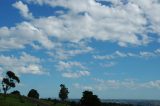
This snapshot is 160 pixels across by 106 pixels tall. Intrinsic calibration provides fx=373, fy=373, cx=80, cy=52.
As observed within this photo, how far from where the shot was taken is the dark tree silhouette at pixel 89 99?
436 feet

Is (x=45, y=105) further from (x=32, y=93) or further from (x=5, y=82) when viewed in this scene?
(x=32, y=93)

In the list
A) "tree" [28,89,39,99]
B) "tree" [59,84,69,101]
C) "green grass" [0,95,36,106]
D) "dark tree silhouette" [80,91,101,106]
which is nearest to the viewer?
"green grass" [0,95,36,106]

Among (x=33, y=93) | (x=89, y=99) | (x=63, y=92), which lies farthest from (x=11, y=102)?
(x=33, y=93)

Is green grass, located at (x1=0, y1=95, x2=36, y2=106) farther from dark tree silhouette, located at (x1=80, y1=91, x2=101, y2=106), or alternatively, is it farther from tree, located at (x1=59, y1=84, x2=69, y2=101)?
tree, located at (x1=59, y1=84, x2=69, y2=101)

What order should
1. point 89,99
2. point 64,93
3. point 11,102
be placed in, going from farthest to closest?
point 64,93 → point 89,99 → point 11,102

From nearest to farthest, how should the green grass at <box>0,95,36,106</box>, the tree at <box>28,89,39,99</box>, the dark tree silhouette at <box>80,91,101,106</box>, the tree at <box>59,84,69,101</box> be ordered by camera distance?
1. the green grass at <box>0,95,36,106</box>
2. the dark tree silhouette at <box>80,91,101,106</box>
3. the tree at <box>59,84,69,101</box>
4. the tree at <box>28,89,39,99</box>

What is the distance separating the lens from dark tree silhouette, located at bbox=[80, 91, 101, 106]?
132875 mm

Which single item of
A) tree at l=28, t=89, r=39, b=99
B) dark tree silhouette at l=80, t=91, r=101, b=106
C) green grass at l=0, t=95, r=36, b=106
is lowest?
green grass at l=0, t=95, r=36, b=106

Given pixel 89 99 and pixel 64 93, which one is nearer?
pixel 89 99

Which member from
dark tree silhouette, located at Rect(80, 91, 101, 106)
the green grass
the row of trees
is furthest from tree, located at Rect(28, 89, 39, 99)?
the green grass

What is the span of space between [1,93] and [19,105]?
33.6m

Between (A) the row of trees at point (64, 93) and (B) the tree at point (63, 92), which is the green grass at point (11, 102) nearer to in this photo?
(A) the row of trees at point (64, 93)

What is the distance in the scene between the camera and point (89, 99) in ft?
438

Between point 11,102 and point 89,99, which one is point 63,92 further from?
point 11,102
